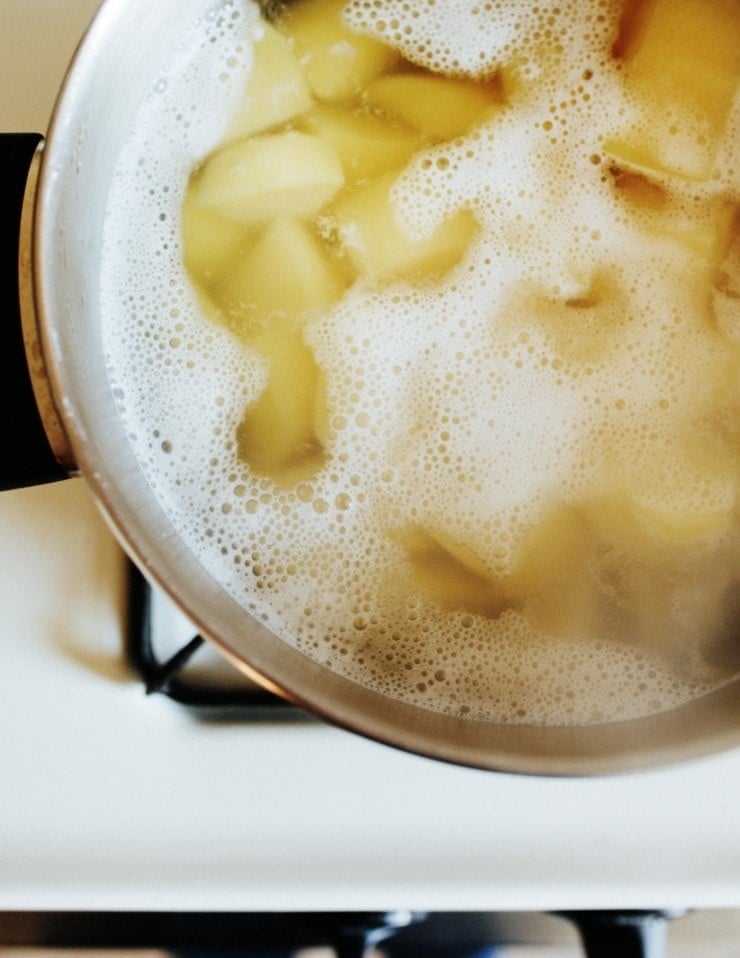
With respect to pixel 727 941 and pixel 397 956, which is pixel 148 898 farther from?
pixel 727 941

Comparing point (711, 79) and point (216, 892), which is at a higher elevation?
point (711, 79)

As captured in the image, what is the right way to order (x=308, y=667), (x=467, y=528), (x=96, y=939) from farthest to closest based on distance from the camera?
1. (x=96, y=939)
2. (x=467, y=528)
3. (x=308, y=667)

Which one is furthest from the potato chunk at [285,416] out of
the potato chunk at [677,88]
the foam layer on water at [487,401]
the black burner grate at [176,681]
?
the potato chunk at [677,88]

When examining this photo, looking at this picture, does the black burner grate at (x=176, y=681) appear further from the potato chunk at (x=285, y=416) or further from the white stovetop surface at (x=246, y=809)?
the potato chunk at (x=285, y=416)

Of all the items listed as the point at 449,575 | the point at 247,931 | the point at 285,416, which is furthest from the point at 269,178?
the point at 247,931

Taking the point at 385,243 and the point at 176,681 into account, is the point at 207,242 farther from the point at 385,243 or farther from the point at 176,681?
the point at 176,681

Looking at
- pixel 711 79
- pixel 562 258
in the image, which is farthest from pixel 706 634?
pixel 711 79

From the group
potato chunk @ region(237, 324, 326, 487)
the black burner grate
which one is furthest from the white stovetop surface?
potato chunk @ region(237, 324, 326, 487)
